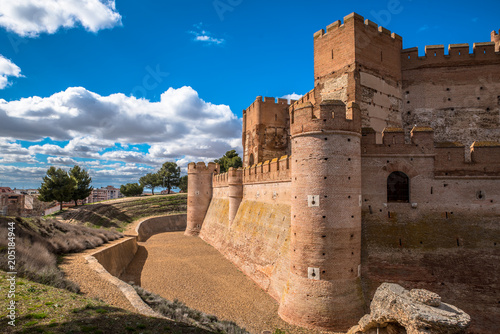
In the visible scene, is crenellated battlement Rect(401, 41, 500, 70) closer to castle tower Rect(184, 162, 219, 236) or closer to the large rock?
the large rock

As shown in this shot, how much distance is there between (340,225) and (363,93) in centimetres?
846

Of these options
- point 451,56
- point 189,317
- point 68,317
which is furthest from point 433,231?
point 68,317

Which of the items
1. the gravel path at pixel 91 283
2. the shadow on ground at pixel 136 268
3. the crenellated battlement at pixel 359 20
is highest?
the crenellated battlement at pixel 359 20

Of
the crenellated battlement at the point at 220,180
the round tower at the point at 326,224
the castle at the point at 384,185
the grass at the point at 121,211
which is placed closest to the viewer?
the round tower at the point at 326,224

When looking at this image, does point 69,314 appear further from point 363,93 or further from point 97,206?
point 97,206

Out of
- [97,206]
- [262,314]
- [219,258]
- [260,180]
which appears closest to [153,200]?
[97,206]

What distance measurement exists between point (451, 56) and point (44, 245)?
2691cm

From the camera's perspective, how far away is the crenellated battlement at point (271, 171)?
1786 cm

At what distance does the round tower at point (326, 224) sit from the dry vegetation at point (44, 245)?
8951 millimetres

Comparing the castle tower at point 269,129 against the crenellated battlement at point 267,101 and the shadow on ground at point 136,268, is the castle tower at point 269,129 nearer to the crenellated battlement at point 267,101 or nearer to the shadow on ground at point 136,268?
the crenellated battlement at point 267,101

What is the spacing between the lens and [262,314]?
44.1ft

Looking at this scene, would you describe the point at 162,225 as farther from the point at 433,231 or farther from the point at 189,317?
the point at 433,231

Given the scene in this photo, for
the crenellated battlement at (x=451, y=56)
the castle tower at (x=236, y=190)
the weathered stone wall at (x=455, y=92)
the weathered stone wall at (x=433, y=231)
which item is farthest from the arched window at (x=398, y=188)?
the castle tower at (x=236, y=190)

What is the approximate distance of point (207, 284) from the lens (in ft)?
56.9
